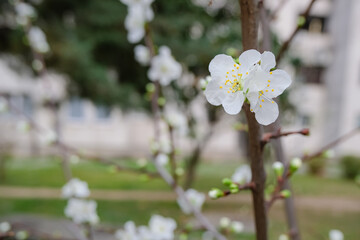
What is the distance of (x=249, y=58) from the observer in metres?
0.59

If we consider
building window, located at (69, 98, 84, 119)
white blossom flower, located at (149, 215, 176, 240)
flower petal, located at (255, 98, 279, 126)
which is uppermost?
building window, located at (69, 98, 84, 119)

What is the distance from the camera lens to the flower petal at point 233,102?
0.59 m

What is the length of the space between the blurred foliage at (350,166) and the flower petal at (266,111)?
11.0 meters

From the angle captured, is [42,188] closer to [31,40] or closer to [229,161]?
[31,40]

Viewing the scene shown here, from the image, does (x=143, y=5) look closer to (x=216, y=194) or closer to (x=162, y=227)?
(x=162, y=227)

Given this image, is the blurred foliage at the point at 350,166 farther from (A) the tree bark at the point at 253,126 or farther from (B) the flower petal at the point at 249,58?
(B) the flower petal at the point at 249,58

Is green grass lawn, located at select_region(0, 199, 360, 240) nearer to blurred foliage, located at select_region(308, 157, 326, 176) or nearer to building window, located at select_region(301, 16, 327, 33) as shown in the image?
blurred foliage, located at select_region(308, 157, 326, 176)

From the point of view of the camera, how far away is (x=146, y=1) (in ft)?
5.09

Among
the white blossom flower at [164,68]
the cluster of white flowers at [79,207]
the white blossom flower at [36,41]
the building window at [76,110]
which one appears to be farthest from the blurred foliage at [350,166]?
the cluster of white flowers at [79,207]

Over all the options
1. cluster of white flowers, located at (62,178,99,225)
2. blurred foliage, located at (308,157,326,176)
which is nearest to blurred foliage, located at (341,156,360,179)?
blurred foliage, located at (308,157,326,176)

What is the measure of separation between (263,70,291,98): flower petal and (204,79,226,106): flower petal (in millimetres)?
76

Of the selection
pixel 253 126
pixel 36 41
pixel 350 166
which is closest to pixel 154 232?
pixel 253 126

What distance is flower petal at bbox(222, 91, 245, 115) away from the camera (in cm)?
59

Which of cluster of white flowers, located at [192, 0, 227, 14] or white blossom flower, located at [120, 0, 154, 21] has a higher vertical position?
cluster of white flowers, located at [192, 0, 227, 14]
